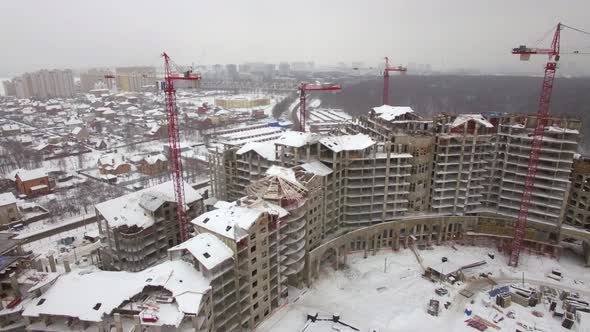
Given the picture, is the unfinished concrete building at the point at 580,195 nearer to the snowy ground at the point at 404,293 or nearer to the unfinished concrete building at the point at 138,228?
the snowy ground at the point at 404,293

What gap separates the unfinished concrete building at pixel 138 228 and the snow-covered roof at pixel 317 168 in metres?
20.4

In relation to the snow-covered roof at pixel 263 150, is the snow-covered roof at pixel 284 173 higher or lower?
lower

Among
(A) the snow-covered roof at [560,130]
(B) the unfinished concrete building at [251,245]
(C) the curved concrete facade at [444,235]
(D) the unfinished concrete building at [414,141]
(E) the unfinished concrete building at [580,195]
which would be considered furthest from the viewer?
(D) the unfinished concrete building at [414,141]

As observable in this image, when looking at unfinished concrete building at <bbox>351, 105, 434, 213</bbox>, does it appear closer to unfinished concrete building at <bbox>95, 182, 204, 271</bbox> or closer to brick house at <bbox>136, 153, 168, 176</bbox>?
unfinished concrete building at <bbox>95, 182, 204, 271</bbox>

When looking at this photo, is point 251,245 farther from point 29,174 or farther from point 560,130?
point 29,174

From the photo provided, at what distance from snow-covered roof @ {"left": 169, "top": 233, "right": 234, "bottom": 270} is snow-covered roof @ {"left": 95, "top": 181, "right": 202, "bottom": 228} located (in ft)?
57.1

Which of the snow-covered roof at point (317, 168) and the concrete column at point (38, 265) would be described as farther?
the snow-covered roof at point (317, 168)

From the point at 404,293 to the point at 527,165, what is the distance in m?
33.2

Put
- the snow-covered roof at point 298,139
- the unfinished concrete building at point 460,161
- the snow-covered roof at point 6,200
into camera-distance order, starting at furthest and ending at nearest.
A: the snow-covered roof at point 6,200 < the unfinished concrete building at point 460,161 < the snow-covered roof at point 298,139

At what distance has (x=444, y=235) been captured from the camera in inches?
2616

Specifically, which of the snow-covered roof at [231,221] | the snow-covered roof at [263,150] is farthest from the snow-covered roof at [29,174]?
the snow-covered roof at [231,221]

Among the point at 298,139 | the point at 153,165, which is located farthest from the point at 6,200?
the point at 298,139

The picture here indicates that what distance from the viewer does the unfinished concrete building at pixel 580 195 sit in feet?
200

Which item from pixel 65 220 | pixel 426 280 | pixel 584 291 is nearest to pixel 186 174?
pixel 65 220
